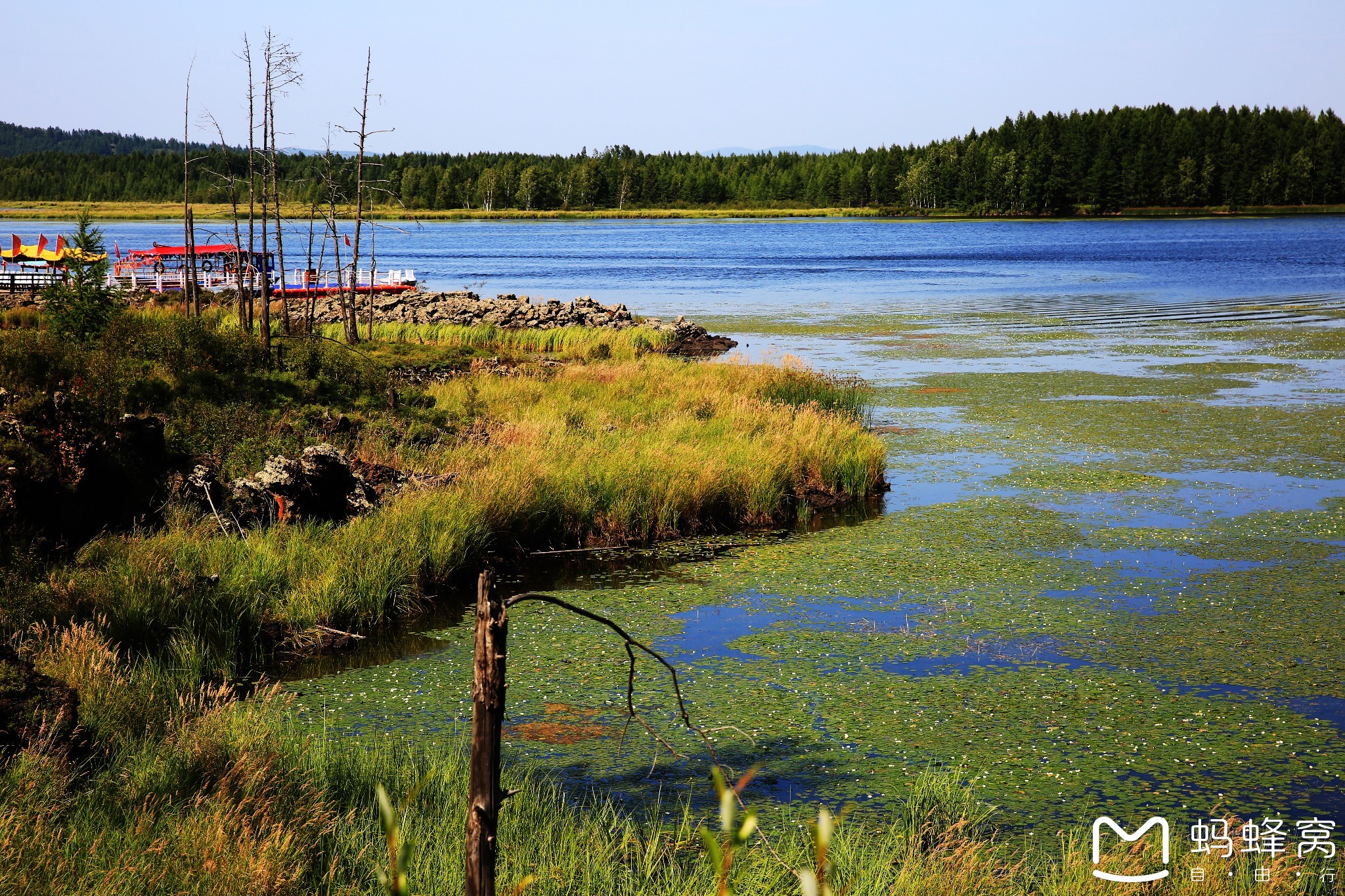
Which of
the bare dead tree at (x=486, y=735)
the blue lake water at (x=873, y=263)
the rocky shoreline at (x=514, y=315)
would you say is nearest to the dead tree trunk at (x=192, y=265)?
the rocky shoreline at (x=514, y=315)

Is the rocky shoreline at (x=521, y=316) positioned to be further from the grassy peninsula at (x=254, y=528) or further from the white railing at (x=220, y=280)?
the grassy peninsula at (x=254, y=528)

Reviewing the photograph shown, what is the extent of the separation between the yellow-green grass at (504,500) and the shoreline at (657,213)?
97.6 metres

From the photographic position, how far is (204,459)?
11.9m

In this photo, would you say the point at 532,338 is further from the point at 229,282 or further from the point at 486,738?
the point at 486,738

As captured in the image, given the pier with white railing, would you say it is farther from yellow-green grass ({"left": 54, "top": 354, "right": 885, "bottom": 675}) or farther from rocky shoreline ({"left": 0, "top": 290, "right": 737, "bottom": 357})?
yellow-green grass ({"left": 54, "top": 354, "right": 885, "bottom": 675})

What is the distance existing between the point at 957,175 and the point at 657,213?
45.5 m

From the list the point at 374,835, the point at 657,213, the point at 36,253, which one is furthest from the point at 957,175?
the point at 374,835

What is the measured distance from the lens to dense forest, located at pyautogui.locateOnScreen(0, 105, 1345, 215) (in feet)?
441

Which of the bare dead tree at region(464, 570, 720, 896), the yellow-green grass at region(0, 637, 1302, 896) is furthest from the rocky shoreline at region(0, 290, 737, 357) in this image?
the bare dead tree at region(464, 570, 720, 896)

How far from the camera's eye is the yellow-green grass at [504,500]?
8.65 metres

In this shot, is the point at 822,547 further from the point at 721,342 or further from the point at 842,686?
the point at 721,342

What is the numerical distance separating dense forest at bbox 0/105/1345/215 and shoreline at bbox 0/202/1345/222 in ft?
4.96

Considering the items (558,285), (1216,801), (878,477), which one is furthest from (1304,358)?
(558,285)

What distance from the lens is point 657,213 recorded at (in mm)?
167250
